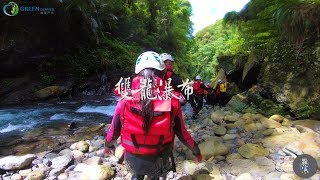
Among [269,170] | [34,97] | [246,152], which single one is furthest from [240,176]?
[34,97]

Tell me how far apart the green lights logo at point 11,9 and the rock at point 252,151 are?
10.1 meters

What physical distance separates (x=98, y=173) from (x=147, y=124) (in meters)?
2.00

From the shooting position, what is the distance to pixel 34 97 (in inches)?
488

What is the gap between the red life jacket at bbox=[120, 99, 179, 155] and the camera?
2315 mm

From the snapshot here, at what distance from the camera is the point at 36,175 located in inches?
163

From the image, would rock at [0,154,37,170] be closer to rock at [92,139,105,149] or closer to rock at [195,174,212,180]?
rock at [92,139,105,149]

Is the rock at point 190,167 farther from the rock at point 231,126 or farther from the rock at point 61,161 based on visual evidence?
the rock at point 231,126

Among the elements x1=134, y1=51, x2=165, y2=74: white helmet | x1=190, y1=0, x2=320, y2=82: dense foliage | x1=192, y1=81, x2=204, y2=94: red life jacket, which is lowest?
x1=192, y1=81, x2=204, y2=94: red life jacket

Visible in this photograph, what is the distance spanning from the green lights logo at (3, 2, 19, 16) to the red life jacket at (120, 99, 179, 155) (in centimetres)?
1073

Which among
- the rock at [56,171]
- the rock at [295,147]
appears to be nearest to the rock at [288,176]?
the rock at [295,147]

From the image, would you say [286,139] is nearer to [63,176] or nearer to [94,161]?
[94,161]

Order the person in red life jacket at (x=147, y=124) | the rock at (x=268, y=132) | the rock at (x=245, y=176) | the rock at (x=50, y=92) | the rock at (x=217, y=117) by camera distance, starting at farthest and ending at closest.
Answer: the rock at (x=50, y=92) < the rock at (x=217, y=117) < the rock at (x=268, y=132) < the rock at (x=245, y=176) < the person in red life jacket at (x=147, y=124)

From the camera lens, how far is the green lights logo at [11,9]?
1121 centimetres

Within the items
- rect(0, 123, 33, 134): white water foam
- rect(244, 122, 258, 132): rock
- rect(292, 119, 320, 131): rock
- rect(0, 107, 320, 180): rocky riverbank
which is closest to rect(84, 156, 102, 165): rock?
rect(0, 107, 320, 180): rocky riverbank
